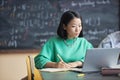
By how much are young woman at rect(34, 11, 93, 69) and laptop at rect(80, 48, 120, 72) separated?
0.38m

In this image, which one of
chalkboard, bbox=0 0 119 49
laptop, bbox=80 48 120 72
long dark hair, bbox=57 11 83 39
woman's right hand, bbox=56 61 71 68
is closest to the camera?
laptop, bbox=80 48 120 72

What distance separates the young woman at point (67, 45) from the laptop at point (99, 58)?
376mm

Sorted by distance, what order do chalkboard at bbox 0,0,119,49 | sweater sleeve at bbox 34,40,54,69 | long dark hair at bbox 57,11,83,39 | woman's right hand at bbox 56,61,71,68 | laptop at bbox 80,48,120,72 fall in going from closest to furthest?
laptop at bbox 80,48,120,72, woman's right hand at bbox 56,61,71,68, sweater sleeve at bbox 34,40,54,69, long dark hair at bbox 57,11,83,39, chalkboard at bbox 0,0,119,49

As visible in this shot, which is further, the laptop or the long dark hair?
the long dark hair

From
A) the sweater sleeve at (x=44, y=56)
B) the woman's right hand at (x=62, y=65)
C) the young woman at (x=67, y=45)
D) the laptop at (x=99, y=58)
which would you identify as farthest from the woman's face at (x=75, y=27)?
the laptop at (x=99, y=58)

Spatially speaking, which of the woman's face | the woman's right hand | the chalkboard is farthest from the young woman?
the chalkboard

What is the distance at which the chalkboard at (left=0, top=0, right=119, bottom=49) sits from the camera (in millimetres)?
3367

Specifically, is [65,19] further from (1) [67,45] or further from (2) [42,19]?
(2) [42,19]

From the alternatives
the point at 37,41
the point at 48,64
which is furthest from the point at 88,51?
the point at 37,41

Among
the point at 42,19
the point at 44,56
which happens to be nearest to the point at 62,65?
the point at 44,56

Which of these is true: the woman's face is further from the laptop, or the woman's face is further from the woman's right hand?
the laptop

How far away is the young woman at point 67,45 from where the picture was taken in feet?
7.27

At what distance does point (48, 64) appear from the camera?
2102 mm

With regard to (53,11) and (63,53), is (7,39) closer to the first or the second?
(53,11)
